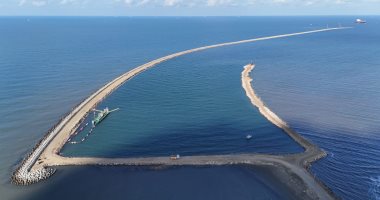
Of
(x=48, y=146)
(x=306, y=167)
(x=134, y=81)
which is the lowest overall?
(x=306, y=167)

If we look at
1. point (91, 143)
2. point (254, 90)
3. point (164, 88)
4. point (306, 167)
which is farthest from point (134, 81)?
point (306, 167)

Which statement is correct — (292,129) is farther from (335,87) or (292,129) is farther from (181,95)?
(335,87)

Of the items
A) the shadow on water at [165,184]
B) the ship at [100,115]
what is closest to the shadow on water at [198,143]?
the shadow on water at [165,184]

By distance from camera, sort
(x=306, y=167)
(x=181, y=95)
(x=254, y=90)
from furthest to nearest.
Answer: (x=254, y=90)
(x=181, y=95)
(x=306, y=167)

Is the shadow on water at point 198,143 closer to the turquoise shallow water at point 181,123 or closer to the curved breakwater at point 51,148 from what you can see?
the turquoise shallow water at point 181,123

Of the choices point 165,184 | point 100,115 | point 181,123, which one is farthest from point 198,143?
point 100,115

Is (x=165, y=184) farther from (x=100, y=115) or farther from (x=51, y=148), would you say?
(x=100, y=115)
